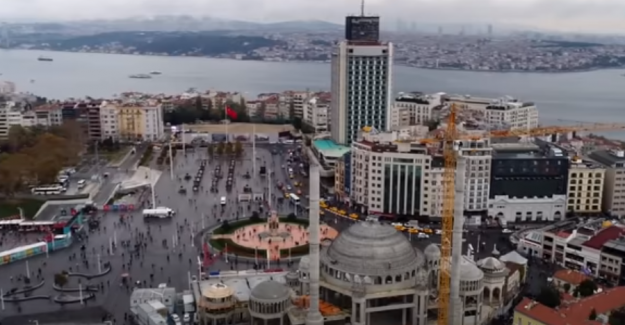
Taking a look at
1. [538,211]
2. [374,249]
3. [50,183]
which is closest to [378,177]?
[538,211]

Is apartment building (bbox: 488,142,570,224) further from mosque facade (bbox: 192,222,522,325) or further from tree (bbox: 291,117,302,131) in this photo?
tree (bbox: 291,117,302,131)

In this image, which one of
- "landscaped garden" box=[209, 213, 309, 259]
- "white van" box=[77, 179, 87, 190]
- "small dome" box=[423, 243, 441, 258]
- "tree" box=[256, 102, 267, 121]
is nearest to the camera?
"small dome" box=[423, 243, 441, 258]

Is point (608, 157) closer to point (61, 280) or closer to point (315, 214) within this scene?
point (315, 214)

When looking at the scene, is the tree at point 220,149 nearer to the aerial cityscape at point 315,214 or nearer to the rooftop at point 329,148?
the aerial cityscape at point 315,214

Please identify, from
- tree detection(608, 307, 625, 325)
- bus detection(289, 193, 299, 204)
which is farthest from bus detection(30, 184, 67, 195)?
tree detection(608, 307, 625, 325)

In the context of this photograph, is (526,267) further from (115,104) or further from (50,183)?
(115,104)

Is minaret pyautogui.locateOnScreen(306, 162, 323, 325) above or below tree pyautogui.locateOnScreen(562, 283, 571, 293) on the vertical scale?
above

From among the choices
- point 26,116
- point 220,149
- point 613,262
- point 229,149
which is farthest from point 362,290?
point 26,116
